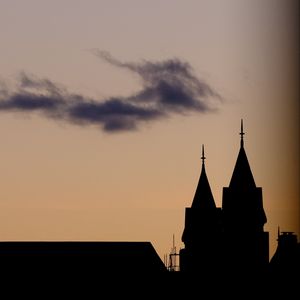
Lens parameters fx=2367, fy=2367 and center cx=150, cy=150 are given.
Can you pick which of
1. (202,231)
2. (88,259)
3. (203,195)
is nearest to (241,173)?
(203,195)

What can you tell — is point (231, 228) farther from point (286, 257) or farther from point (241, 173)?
point (286, 257)

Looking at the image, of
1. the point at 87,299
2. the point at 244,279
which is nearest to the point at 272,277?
the point at 244,279

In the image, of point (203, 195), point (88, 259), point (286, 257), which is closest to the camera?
point (203, 195)

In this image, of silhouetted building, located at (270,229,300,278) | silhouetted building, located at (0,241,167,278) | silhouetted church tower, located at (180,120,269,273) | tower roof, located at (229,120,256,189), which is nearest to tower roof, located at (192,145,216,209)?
silhouetted church tower, located at (180,120,269,273)

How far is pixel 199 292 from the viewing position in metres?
178

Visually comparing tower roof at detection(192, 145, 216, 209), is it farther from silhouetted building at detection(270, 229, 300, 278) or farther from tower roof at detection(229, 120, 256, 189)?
silhouetted building at detection(270, 229, 300, 278)

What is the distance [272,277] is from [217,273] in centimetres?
417

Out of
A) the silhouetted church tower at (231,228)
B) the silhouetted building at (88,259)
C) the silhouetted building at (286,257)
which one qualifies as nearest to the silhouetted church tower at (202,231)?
the silhouetted church tower at (231,228)

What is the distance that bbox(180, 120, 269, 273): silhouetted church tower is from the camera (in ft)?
560

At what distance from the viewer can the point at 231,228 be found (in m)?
171

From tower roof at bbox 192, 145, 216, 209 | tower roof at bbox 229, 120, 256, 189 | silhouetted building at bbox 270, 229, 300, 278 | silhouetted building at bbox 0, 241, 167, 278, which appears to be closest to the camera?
tower roof at bbox 229, 120, 256, 189

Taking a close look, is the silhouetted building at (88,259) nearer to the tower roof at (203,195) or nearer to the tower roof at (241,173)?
the tower roof at (203,195)

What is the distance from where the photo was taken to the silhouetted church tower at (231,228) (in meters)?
171

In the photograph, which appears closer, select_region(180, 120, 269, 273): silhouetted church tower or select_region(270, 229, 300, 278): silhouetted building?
select_region(180, 120, 269, 273): silhouetted church tower
